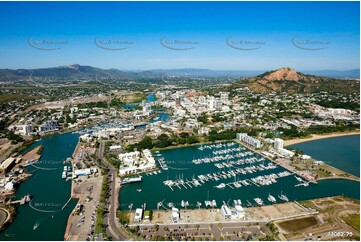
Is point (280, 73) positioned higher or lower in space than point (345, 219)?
higher

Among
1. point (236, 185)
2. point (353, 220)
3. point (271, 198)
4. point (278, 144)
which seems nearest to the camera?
point (353, 220)

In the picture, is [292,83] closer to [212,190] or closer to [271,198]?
[271,198]

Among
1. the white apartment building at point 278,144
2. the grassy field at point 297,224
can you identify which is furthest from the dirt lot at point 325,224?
the white apartment building at point 278,144

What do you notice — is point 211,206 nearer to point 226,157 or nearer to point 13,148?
point 226,157

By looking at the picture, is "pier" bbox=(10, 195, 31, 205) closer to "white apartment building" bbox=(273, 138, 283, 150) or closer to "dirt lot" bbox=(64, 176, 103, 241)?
"dirt lot" bbox=(64, 176, 103, 241)

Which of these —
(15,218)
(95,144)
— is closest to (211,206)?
(15,218)

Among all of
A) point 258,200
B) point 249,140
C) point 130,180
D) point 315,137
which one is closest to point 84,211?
point 130,180
